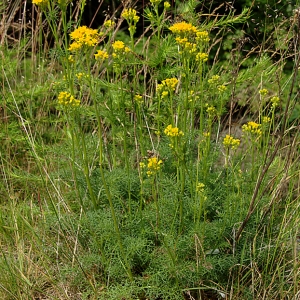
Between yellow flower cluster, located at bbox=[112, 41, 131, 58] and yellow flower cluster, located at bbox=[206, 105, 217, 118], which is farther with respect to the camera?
yellow flower cluster, located at bbox=[206, 105, 217, 118]

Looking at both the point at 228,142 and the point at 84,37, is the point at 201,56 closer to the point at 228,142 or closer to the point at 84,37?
the point at 228,142

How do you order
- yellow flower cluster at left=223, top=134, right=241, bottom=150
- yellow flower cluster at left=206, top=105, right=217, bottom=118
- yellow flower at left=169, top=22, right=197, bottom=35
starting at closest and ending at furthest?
yellow flower at left=169, top=22, right=197, bottom=35, yellow flower cluster at left=223, top=134, right=241, bottom=150, yellow flower cluster at left=206, top=105, right=217, bottom=118

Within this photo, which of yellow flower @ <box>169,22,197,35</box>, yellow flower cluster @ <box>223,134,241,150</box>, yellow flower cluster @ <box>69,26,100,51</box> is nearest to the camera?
yellow flower cluster @ <box>69,26,100,51</box>

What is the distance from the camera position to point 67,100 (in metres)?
2.16

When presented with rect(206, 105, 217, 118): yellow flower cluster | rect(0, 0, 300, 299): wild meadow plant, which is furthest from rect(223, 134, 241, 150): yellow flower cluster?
rect(206, 105, 217, 118): yellow flower cluster

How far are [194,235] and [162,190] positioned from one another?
332mm

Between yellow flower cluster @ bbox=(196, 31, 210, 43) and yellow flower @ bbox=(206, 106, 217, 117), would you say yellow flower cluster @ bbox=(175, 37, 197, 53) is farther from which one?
yellow flower @ bbox=(206, 106, 217, 117)

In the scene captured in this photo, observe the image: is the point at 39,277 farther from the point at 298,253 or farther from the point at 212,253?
the point at 298,253

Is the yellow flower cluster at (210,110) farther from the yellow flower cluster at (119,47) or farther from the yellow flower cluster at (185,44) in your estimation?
the yellow flower cluster at (119,47)

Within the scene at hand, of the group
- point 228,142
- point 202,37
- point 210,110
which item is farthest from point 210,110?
point 202,37

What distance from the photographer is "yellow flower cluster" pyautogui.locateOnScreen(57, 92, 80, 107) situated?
2.12 metres

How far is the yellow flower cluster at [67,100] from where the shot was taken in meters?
2.12

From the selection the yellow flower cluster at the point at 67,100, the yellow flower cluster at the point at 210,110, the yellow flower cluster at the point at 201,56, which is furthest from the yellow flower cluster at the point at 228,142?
the yellow flower cluster at the point at 67,100

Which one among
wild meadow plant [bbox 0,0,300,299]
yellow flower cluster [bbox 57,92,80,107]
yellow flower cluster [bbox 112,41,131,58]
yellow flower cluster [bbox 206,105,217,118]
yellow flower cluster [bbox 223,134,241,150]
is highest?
yellow flower cluster [bbox 112,41,131,58]
